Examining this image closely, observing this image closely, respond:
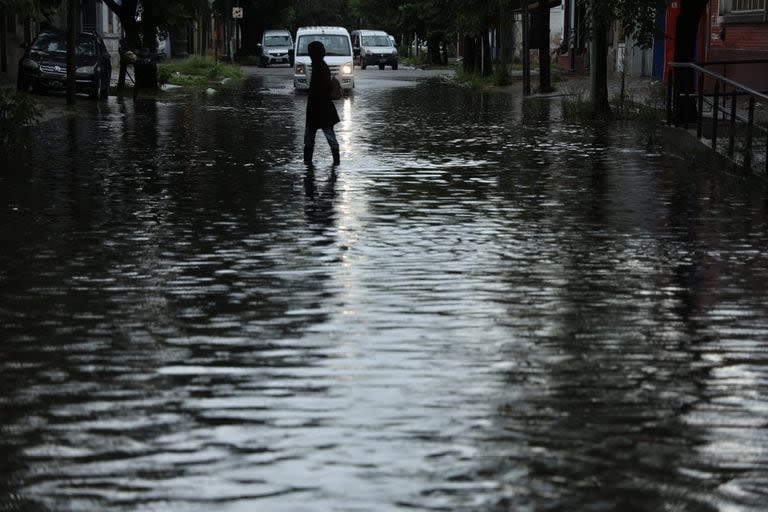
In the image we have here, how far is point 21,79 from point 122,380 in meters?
29.0

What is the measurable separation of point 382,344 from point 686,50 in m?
18.4

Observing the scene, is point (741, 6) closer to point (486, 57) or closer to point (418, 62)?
point (486, 57)

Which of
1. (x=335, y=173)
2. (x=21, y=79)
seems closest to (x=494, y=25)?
(x=21, y=79)

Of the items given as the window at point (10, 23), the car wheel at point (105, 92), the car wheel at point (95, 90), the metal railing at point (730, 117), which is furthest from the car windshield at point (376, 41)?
the metal railing at point (730, 117)

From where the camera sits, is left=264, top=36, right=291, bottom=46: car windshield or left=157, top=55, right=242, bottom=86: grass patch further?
left=264, top=36, right=291, bottom=46: car windshield

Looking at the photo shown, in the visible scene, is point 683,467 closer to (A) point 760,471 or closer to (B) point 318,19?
(A) point 760,471

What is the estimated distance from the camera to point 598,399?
636 centimetres

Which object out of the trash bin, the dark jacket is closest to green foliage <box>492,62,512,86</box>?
the trash bin

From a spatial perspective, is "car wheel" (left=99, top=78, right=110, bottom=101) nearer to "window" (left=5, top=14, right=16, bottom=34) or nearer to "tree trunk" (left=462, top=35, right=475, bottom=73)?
"window" (left=5, top=14, right=16, bottom=34)

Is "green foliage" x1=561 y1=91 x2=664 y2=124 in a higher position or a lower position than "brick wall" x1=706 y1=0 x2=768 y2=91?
lower

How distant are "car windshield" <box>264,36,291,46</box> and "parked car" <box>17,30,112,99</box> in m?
40.7

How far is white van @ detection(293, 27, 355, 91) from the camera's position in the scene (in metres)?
45.0

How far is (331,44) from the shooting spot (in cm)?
4778

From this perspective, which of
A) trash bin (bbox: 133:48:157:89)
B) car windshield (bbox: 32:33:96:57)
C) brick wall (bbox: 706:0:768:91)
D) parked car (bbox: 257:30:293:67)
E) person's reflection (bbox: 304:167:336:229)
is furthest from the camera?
parked car (bbox: 257:30:293:67)
